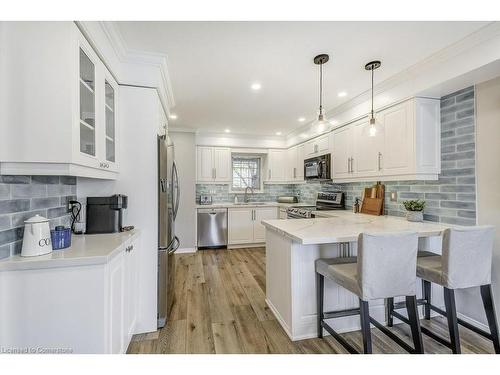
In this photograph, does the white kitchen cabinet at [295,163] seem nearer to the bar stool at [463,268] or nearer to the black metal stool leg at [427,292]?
the black metal stool leg at [427,292]

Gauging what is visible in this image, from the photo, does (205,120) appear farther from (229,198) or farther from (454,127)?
(454,127)

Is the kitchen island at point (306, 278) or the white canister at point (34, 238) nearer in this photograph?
the white canister at point (34, 238)

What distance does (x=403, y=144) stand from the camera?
7.95 feet

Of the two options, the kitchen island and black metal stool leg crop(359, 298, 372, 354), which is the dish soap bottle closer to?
the kitchen island

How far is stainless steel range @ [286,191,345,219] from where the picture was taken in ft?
12.6

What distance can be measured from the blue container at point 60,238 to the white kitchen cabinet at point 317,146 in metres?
3.42

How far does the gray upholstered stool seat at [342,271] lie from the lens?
5.16ft

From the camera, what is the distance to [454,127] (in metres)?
2.25

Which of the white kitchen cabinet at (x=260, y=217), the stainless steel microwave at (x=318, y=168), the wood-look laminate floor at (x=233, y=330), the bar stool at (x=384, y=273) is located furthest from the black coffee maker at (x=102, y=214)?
the white kitchen cabinet at (x=260, y=217)

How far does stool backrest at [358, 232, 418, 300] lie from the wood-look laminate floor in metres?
0.62

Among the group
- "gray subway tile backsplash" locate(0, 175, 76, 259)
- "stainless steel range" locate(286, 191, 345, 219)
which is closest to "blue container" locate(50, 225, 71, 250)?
"gray subway tile backsplash" locate(0, 175, 76, 259)

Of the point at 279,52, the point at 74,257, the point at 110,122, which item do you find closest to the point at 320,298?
the point at 74,257
